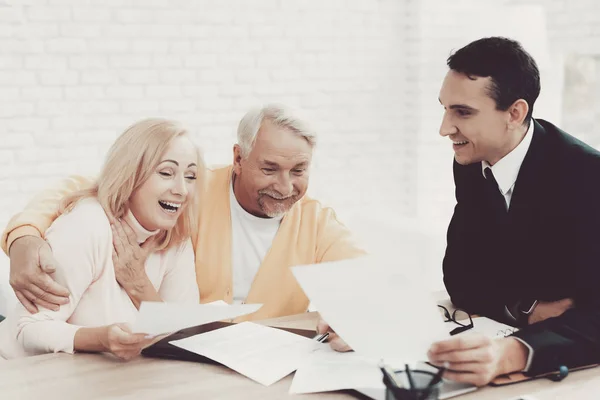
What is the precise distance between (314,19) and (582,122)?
1634 mm

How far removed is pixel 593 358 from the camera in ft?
4.80

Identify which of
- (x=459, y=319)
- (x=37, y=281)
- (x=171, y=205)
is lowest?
(x=459, y=319)

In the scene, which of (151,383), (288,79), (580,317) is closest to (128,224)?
(151,383)

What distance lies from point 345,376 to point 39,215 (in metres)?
0.97

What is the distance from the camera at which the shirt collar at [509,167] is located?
187 centimetres

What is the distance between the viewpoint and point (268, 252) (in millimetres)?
2129

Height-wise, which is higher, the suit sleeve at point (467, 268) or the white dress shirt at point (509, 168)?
the white dress shirt at point (509, 168)

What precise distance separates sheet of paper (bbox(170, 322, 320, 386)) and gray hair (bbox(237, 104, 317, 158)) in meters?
0.62

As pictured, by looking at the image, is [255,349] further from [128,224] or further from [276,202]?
[276,202]

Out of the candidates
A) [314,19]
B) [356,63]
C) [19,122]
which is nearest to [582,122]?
[356,63]

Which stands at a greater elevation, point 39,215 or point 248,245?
point 39,215

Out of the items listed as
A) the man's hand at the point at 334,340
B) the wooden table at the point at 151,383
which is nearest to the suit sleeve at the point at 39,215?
the wooden table at the point at 151,383

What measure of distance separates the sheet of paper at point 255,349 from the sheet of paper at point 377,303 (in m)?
0.23

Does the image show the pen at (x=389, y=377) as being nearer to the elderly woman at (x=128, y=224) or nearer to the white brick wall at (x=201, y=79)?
the elderly woman at (x=128, y=224)
